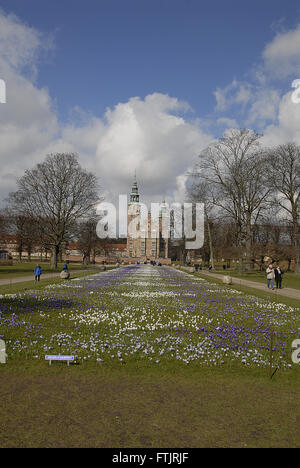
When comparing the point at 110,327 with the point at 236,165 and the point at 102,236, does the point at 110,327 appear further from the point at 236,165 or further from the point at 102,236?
the point at 102,236

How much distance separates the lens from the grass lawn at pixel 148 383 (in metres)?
4.35

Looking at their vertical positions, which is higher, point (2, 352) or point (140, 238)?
point (140, 238)

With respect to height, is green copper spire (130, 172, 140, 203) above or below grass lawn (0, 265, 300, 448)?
above

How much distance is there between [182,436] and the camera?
4273 mm

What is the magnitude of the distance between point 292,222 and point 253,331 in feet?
134

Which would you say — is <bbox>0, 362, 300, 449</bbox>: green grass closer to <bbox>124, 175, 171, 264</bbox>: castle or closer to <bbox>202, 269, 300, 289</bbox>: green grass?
<bbox>202, 269, 300, 289</bbox>: green grass

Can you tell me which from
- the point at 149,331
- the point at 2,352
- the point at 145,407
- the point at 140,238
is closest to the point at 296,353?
the point at 149,331

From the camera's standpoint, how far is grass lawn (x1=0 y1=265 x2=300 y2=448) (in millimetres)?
4352

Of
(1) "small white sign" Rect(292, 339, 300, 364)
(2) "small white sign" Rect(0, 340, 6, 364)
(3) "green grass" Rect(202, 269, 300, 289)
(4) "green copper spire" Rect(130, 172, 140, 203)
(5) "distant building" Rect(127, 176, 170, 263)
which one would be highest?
(4) "green copper spire" Rect(130, 172, 140, 203)

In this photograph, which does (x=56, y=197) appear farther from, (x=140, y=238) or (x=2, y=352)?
(x=140, y=238)

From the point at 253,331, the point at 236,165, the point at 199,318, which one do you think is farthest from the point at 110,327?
the point at 236,165

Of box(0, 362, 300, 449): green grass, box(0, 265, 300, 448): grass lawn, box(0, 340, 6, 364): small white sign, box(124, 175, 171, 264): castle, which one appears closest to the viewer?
box(0, 362, 300, 449): green grass

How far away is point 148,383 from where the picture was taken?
6.16 meters

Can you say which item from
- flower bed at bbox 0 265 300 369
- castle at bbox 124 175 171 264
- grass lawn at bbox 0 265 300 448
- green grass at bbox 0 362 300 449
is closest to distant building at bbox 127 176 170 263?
castle at bbox 124 175 171 264
